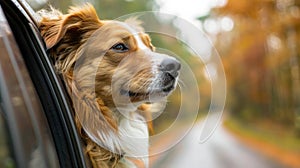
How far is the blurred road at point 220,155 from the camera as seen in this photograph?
1060 cm

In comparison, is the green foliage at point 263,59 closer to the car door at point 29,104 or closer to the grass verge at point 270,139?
the grass verge at point 270,139

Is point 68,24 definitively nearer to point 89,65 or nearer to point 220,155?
point 89,65

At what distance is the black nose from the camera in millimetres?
2377

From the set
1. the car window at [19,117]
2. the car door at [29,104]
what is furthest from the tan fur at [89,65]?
the car window at [19,117]

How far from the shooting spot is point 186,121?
2.69 meters

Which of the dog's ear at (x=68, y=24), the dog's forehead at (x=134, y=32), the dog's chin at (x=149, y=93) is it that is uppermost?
the dog's forehead at (x=134, y=32)

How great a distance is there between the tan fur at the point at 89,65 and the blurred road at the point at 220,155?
6251 mm

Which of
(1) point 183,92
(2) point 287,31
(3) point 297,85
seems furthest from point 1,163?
(3) point 297,85

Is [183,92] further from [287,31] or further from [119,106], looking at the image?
[287,31]

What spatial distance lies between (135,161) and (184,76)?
536mm

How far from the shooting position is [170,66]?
2.38m

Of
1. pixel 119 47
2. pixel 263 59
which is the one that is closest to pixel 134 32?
pixel 119 47

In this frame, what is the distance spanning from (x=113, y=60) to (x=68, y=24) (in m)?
0.29

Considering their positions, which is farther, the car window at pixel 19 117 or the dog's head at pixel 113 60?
the dog's head at pixel 113 60
